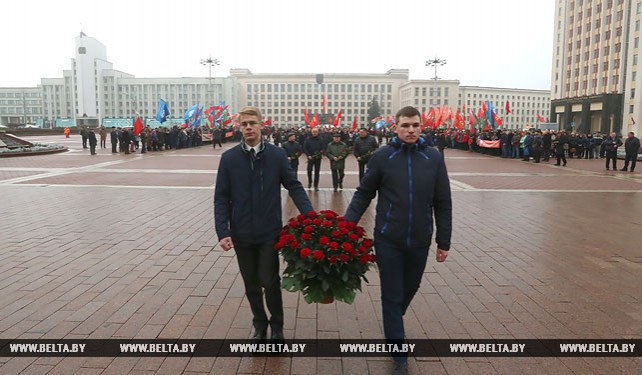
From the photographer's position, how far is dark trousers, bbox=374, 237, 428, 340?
2.94 m

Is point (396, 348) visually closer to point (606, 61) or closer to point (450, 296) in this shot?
point (450, 296)

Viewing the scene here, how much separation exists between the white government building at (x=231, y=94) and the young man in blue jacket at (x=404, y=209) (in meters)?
90.9

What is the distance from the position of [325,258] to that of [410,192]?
671 millimetres

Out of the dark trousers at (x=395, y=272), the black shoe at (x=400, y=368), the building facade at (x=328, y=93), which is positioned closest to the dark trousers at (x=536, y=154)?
the dark trousers at (x=395, y=272)

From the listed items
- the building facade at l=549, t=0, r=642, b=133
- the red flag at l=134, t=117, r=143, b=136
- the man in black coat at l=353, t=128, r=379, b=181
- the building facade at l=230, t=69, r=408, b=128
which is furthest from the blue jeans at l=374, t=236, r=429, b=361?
the building facade at l=230, t=69, r=408, b=128

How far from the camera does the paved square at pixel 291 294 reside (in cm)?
311

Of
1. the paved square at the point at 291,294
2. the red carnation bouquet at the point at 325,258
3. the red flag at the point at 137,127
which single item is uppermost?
the red flag at the point at 137,127

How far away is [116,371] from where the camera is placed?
2957mm

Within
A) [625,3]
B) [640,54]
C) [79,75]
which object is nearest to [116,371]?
[640,54]

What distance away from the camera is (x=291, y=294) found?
4.41 meters

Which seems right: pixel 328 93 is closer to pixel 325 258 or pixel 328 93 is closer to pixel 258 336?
pixel 258 336

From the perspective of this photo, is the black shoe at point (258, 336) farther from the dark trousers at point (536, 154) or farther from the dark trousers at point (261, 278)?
the dark trousers at point (536, 154)

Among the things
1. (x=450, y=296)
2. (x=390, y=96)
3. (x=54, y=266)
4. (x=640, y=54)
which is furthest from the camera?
(x=390, y=96)

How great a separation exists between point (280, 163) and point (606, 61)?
6625 centimetres
